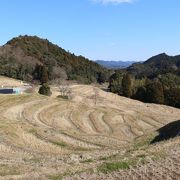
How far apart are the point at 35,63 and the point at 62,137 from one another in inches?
5013

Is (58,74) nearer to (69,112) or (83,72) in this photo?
(83,72)

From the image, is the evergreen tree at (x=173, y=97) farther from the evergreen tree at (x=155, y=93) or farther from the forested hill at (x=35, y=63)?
the forested hill at (x=35, y=63)

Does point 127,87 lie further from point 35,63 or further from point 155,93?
point 35,63

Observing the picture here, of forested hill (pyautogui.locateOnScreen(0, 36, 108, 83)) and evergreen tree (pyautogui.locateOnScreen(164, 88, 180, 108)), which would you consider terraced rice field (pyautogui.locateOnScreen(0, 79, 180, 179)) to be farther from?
forested hill (pyautogui.locateOnScreen(0, 36, 108, 83))

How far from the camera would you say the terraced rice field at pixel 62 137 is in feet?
60.5

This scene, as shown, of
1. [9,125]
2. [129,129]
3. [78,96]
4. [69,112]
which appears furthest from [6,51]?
[9,125]

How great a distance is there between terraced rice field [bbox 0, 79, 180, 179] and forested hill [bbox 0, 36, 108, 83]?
2628 inches

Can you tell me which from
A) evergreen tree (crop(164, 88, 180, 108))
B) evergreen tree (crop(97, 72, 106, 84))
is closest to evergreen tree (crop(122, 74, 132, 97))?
evergreen tree (crop(164, 88, 180, 108))

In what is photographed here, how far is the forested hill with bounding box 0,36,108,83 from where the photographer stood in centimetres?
14988

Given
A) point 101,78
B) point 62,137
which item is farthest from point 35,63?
point 62,137

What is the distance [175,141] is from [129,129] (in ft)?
113

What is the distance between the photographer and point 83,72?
626ft

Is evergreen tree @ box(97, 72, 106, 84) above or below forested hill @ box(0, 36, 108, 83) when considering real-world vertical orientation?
below

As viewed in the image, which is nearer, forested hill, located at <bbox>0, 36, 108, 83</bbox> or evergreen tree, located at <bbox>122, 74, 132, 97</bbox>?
evergreen tree, located at <bbox>122, 74, 132, 97</bbox>
